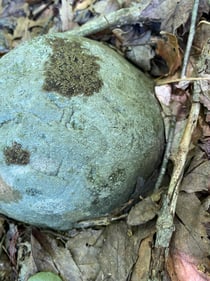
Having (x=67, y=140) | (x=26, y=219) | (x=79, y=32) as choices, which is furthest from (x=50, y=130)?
(x=79, y=32)

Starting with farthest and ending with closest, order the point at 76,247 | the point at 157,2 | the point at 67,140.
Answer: the point at 157,2, the point at 76,247, the point at 67,140

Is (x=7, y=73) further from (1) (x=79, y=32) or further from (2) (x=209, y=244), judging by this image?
(2) (x=209, y=244)

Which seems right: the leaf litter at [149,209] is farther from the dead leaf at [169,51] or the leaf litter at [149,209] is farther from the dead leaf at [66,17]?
the dead leaf at [66,17]

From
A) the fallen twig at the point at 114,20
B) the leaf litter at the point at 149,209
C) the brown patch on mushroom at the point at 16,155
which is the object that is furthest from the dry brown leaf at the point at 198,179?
the fallen twig at the point at 114,20

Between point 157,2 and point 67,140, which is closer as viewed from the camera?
point 67,140

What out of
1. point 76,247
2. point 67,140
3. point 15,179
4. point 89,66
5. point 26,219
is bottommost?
point 76,247

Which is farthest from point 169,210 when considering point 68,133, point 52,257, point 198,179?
point 52,257

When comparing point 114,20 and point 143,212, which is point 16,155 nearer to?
point 143,212
